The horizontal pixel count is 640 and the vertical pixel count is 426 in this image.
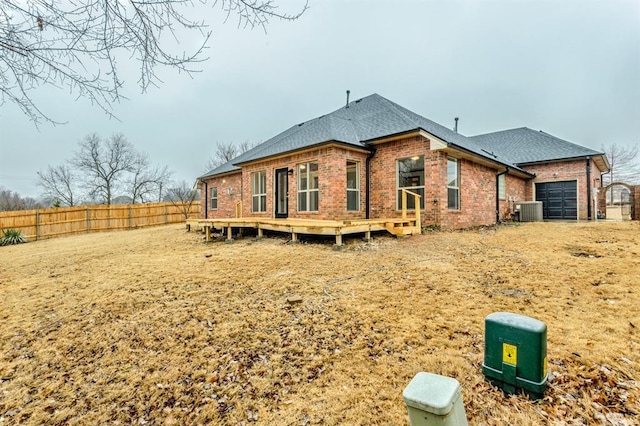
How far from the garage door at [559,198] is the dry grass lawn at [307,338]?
10519mm

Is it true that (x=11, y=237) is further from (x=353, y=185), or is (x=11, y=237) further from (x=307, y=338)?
(x=307, y=338)

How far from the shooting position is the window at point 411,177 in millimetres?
8688

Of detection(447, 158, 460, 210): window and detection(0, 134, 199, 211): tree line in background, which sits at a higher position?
detection(0, 134, 199, 211): tree line in background

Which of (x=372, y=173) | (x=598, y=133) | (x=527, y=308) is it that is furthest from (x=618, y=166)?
(x=527, y=308)

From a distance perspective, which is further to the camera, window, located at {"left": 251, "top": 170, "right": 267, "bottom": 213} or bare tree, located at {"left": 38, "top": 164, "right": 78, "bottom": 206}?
bare tree, located at {"left": 38, "top": 164, "right": 78, "bottom": 206}

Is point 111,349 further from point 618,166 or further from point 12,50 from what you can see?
point 618,166

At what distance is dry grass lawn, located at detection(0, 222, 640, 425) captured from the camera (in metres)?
1.95

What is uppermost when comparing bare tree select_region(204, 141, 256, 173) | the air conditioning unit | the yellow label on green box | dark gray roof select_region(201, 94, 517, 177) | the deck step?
bare tree select_region(204, 141, 256, 173)

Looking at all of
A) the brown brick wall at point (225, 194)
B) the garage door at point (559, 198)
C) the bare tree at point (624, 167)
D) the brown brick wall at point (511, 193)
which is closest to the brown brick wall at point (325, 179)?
the brown brick wall at point (225, 194)

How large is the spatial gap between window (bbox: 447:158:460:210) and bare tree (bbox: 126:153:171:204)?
28.2 metres

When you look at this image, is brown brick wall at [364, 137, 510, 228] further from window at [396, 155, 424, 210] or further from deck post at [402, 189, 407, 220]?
deck post at [402, 189, 407, 220]

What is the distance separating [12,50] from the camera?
2305 millimetres

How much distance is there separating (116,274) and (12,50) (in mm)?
4134

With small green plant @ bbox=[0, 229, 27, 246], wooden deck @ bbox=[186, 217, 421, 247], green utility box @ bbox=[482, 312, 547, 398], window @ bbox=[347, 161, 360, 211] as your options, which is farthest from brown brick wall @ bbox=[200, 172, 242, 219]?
green utility box @ bbox=[482, 312, 547, 398]
